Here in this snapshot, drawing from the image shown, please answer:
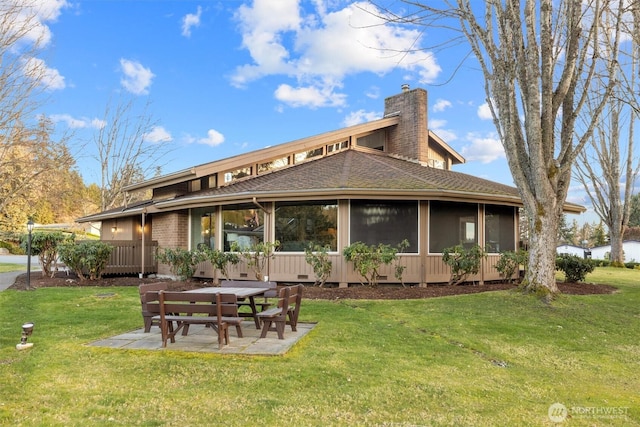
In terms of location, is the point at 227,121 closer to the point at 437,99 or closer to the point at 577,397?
the point at 437,99

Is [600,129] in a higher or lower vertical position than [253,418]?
higher

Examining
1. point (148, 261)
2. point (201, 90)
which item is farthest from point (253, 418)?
point (201, 90)

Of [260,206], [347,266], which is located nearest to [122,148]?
[260,206]

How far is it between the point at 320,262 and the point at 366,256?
1281 mm

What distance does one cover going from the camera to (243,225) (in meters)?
13.8

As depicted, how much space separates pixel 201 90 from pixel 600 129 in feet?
70.4

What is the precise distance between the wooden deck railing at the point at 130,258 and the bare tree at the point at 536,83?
11861mm

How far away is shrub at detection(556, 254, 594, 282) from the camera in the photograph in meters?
13.5

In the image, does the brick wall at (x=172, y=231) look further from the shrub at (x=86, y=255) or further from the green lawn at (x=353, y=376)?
the green lawn at (x=353, y=376)

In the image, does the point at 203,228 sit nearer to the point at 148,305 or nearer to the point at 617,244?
the point at 148,305

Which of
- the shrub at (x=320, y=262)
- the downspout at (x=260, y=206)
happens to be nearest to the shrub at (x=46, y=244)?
the downspout at (x=260, y=206)

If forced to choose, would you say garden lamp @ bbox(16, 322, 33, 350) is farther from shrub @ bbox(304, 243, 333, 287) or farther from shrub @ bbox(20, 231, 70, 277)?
shrub @ bbox(20, 231, 70, 277)

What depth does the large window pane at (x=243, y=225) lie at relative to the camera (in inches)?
529

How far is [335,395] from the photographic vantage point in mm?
4164
